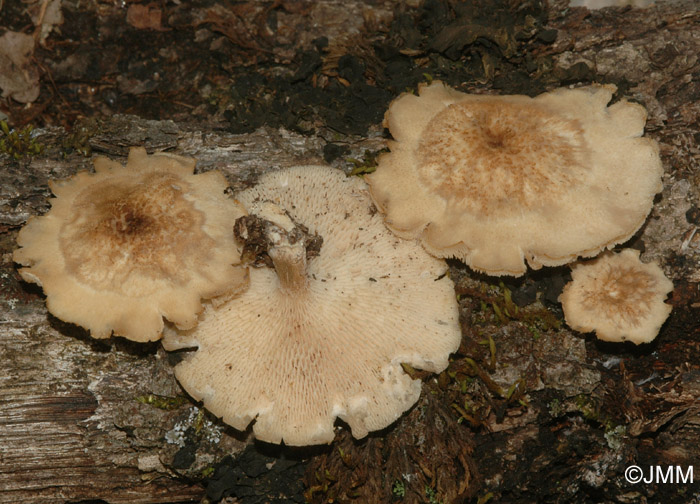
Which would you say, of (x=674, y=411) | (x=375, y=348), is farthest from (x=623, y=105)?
(x=375, y=348)

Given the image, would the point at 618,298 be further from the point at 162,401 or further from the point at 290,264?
the point at 162,401

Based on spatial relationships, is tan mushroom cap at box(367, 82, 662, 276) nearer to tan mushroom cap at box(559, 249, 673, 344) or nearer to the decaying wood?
tan mushroom cap at box(559, 249, 673, 344)

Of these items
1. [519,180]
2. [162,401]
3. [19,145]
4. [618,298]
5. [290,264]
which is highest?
[519,180]

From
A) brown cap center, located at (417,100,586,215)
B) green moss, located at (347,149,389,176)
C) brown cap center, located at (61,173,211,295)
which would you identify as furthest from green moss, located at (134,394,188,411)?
brown cap center, located at (417,100,586,215)

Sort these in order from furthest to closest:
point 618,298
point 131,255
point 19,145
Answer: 1. point 19,145
2. point 618,298
3. point 131,255

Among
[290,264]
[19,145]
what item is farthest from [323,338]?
[19,145]

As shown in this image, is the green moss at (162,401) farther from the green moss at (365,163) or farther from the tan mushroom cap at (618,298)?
the tan mushroom cap at (618,298)

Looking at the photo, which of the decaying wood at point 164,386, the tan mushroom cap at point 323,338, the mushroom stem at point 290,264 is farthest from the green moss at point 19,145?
the mushroom stem at point 290,264
